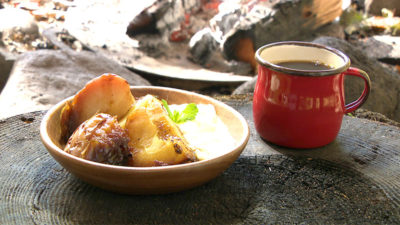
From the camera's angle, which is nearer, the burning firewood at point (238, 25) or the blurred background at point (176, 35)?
the blurred background at point (176, 35)

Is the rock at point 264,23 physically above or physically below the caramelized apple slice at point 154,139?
below

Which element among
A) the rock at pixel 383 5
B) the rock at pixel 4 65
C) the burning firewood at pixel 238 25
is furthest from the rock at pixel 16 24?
the rock at pixel 383 5

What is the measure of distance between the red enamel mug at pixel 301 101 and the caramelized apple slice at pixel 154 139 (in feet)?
1.39

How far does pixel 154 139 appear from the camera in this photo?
134cm

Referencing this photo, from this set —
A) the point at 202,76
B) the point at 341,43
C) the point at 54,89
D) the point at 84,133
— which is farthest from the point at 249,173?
the point at 202,76

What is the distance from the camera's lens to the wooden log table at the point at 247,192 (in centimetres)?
132

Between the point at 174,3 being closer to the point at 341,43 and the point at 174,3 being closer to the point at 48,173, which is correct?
the point at 341,43

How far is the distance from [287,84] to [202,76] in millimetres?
2650

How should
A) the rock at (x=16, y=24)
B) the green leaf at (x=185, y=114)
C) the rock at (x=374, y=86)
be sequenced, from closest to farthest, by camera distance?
the green leaf at (x=185, y=114) < the rock at (x=374, y=86) < the rock at (x=16, y=24)

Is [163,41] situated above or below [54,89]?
below

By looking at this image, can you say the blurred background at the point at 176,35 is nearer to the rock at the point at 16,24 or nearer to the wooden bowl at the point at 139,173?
the rock at the point at 16,24

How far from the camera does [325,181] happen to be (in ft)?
4.97

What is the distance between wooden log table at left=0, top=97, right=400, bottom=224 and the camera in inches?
51.9

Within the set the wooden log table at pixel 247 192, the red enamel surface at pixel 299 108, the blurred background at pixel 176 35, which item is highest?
the red enamel surface at pixel 299 108
